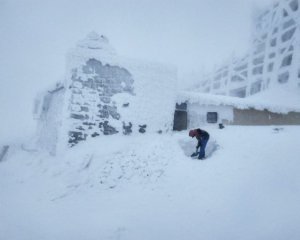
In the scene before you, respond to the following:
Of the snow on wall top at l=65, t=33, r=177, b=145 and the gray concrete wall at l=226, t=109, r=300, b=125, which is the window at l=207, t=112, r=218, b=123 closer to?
the gray concrete wall at l=226, t=109, r=300, b=125

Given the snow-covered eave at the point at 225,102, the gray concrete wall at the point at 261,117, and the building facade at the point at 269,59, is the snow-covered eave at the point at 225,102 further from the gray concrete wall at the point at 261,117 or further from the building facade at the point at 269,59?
the building facade at the point at 269,59

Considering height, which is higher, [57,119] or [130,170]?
[57,119]

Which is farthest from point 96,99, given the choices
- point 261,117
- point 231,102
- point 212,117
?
point 261,117

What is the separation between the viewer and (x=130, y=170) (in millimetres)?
9273

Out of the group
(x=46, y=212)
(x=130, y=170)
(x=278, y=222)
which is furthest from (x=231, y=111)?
(x=46, y=212)

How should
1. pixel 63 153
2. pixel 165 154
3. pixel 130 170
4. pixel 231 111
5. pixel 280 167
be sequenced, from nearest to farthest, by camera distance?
pixel 280 167 → pixel 130 170 → pixel 165 154 → pixel 63 153 → pixel 231 111

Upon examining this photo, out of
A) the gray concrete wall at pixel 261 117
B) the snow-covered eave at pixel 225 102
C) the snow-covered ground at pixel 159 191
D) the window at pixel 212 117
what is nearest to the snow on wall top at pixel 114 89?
the snow-covered ground at pixel 159 191

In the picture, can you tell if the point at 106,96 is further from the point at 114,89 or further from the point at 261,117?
the point at 261,117

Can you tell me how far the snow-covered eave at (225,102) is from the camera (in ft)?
48.1

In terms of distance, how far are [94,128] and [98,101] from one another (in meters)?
1.09

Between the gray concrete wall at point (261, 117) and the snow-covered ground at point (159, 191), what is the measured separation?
404 cm

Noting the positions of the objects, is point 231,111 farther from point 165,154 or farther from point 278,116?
point 165,154

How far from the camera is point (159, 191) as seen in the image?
26.8ft

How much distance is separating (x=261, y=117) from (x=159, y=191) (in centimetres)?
1023
